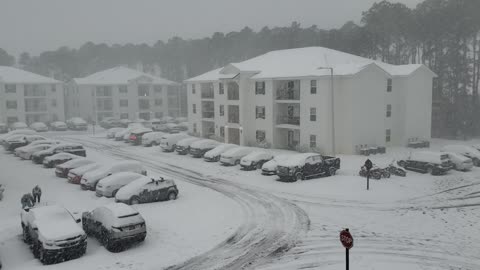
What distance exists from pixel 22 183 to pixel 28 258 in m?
15.9

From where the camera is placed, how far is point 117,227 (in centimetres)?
1778

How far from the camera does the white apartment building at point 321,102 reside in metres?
42.0

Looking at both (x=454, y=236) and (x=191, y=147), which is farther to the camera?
(x=191, y=147)

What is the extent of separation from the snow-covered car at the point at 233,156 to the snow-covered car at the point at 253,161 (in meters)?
1.74

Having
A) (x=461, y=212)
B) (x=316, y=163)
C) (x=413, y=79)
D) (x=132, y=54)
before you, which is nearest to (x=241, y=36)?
(x=132, y=54)

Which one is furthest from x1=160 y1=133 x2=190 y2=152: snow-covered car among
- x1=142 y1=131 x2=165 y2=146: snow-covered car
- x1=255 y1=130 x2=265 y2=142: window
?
x1=255 y1=130 x2=265 y2=142: window

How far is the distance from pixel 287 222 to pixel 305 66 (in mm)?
28007

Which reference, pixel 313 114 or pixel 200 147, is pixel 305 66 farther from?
pixel 200 147

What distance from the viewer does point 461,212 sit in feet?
76.3

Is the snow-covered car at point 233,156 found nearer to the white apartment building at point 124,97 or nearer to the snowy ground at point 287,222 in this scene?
the snowy ground at point 287,222

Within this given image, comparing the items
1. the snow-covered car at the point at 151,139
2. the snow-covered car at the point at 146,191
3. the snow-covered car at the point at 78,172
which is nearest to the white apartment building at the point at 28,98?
the snow-covered car at the point at 151,139

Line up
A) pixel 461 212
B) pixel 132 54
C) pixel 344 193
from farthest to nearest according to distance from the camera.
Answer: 1. pixel 132 54
2. pixel 344 193
3. pixel 461 212

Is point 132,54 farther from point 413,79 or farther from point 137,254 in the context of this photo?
point 137,254

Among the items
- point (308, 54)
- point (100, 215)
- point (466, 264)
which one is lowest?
point (466, 264)
